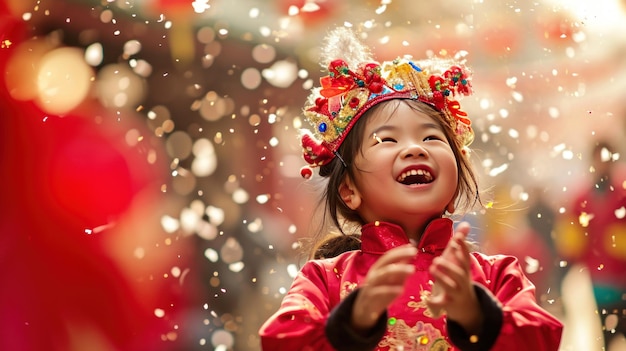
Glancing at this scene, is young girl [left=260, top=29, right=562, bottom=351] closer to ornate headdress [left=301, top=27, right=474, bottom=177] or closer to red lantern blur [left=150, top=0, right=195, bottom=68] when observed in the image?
ornate headdress [left=301, top=27, right=474, bottom=177]

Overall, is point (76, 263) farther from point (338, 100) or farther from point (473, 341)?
point (473, 341)

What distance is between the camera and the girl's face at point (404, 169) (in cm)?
159

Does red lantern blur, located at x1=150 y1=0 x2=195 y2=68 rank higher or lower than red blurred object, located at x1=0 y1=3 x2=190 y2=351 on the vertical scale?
higher

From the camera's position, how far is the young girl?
1.30 m

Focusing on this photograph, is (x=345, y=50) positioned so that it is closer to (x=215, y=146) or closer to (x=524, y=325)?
(x=524, y=325)

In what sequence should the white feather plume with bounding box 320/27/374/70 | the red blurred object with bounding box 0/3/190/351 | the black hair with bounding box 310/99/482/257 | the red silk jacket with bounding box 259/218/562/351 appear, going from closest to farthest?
1. the red silk jacket with bounding box 259/218/562/351
2. the black hair with bounding box 310/99/482/257
3. the white feather plume with bounding box 320/27/374/70
4. the red blurred object with bounding box 0/3/190/351

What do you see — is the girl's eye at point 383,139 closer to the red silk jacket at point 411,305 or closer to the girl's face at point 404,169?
the girl's face at point 404,169

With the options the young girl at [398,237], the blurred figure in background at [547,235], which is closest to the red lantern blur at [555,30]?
the blurred figure in background at [547,235]

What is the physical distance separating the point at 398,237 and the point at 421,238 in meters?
0.04

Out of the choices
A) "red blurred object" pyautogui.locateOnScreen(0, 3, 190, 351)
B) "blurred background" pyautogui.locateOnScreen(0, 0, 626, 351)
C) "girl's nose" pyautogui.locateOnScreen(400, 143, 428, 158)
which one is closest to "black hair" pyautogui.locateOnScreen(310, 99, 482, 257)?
"girl's nose" pyautogui.locateOnScreen(400, 143, 428, 158)

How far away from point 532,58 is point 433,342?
1.51m

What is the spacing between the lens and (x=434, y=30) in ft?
9.25

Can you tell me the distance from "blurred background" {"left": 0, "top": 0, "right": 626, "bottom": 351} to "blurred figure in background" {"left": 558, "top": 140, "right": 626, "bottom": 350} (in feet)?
0.06

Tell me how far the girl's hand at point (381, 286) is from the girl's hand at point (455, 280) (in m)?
0.04
